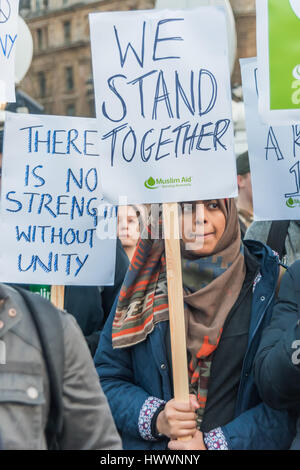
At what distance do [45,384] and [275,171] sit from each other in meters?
1.42

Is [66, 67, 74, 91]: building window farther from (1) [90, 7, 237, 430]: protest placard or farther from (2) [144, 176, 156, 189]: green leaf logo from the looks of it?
(2) [144, 176, 156, 189]: green leaf logo

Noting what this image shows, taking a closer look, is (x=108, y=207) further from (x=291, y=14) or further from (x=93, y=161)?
(x=291, y=14)

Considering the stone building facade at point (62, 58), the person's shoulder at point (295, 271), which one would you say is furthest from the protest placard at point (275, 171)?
the stone building facade at point (62, 58)

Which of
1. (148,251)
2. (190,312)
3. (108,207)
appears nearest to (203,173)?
(148,251)

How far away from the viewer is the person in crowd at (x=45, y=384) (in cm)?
156

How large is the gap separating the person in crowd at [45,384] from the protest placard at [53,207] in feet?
3.90

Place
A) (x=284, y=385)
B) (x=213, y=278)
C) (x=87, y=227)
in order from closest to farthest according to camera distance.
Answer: (x=284, y=385) → (x=213, y=278) → (x=87, y=227)

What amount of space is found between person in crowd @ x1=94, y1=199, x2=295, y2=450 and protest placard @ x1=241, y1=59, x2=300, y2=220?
0.20 meters

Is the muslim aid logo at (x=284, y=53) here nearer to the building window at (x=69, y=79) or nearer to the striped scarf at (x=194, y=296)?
the striped scarf at (x=194, y=296)

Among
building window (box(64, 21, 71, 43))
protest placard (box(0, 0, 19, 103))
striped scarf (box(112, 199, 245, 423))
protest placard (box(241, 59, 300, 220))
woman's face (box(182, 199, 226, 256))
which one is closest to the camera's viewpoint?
striped scarf (box(112, 199, 245, 423))

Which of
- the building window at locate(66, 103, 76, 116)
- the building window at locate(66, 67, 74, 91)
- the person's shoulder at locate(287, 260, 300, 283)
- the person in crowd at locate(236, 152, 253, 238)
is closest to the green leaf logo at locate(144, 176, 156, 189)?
the person's shoulder at locate(287, 260, 300, 283)

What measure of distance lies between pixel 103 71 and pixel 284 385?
123 cm

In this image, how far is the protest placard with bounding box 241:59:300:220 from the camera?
2646 millimetres
